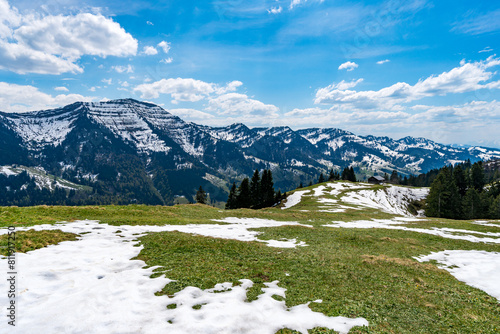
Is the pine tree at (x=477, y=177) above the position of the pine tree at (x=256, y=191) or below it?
above

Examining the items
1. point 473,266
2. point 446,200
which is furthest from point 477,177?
point 473,266

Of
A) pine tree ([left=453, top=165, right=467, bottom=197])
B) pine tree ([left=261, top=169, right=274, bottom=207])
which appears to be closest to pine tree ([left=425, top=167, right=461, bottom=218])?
pine tree ([left=453, top=165, right=467, bottom=197])

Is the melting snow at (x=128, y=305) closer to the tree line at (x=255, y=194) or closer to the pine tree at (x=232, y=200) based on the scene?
the tree line at (x=255, y=194)

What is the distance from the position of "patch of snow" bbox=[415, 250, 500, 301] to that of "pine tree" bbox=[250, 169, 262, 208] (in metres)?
68.4

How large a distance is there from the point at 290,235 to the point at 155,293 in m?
19.8

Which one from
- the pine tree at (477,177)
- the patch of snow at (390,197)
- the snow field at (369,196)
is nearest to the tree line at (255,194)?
the snow field at (369,196)

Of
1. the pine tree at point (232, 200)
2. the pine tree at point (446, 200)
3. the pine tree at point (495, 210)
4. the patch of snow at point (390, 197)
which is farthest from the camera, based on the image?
the pine tree at point (232, 200)

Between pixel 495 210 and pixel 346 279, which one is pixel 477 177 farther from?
pixel 346 279

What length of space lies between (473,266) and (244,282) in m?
21.5

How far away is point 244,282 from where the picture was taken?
14109 millimetres

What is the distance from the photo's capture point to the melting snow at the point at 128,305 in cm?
934

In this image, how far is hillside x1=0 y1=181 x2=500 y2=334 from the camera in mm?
10078

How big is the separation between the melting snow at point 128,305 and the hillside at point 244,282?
0.05 m

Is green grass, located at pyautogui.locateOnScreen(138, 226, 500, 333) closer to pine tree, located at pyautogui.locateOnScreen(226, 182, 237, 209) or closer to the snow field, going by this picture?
the snow field
